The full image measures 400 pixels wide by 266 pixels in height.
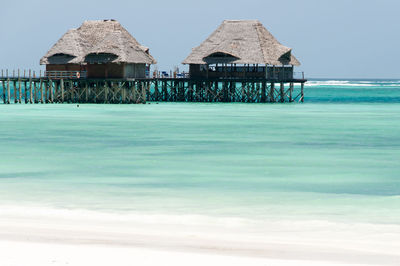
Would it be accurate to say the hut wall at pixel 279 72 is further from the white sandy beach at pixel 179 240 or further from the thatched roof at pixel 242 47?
the white sandy beach at pixel 179 240

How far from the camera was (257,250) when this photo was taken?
9641 mm

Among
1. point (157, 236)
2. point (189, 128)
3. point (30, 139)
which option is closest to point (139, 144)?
point (30, 139)

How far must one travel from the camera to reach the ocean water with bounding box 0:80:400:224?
13.3 meters

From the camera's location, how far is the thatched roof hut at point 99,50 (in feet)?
180

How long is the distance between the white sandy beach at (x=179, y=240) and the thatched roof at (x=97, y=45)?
1688 inches

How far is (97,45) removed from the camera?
55562mm

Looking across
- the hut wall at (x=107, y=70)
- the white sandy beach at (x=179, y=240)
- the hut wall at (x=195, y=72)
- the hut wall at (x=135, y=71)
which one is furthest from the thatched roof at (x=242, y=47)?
the white sandy beach at (x=179, y=240)

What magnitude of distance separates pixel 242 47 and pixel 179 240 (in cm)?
5158

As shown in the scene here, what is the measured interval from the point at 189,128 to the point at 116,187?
17.0 m

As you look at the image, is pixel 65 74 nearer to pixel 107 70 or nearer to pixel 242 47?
pixel 107 70

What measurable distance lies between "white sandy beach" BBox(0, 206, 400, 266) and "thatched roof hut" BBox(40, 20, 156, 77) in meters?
42.8

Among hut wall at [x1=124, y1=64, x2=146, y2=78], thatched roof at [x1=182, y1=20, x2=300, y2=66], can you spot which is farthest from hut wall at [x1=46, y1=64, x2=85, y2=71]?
thatched roof at [x1=182, y1=20, x2=300, y2=66]

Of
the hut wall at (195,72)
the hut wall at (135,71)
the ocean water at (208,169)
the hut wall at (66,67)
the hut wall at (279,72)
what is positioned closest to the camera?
the ocean water at (208,169)

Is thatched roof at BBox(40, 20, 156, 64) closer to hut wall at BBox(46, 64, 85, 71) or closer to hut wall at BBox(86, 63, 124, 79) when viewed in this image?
hut wall at BBox(46, 64, 85, 71)
